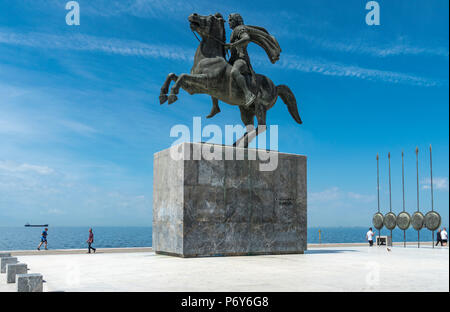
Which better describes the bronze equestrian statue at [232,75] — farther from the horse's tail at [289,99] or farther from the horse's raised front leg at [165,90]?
the horse's tail at [289,99]

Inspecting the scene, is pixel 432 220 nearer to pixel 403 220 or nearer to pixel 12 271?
pixel 403 220

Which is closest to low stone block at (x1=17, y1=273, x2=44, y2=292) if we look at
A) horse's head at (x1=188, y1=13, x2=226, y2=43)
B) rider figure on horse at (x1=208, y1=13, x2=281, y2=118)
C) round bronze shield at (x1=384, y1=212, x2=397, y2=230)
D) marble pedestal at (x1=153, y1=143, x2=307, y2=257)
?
marble pedestal at (x1=153, y1=143, x2=307, y2=257)

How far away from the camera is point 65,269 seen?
11766 millimetres

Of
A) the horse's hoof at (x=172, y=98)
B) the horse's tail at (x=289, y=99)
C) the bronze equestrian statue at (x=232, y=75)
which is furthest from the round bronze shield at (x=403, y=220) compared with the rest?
the horse's hoof at (x=172, y=98)

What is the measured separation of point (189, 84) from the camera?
15711 millimetres

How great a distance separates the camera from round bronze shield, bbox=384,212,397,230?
2648 cm

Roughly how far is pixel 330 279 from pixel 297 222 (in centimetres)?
733

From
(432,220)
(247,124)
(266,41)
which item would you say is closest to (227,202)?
(247,124)

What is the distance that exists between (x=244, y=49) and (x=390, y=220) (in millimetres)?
15257

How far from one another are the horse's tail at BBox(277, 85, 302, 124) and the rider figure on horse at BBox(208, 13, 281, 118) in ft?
4.79

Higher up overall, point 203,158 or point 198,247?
point 203,158

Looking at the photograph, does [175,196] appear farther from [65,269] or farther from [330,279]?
[330,279]

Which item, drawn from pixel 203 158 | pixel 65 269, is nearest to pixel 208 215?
pixel 203 158

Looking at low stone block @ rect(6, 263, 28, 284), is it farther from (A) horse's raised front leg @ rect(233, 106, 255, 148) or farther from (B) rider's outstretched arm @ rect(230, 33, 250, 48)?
(B) rider's outstretched arm @ rect(230, 33, 250, 48)
